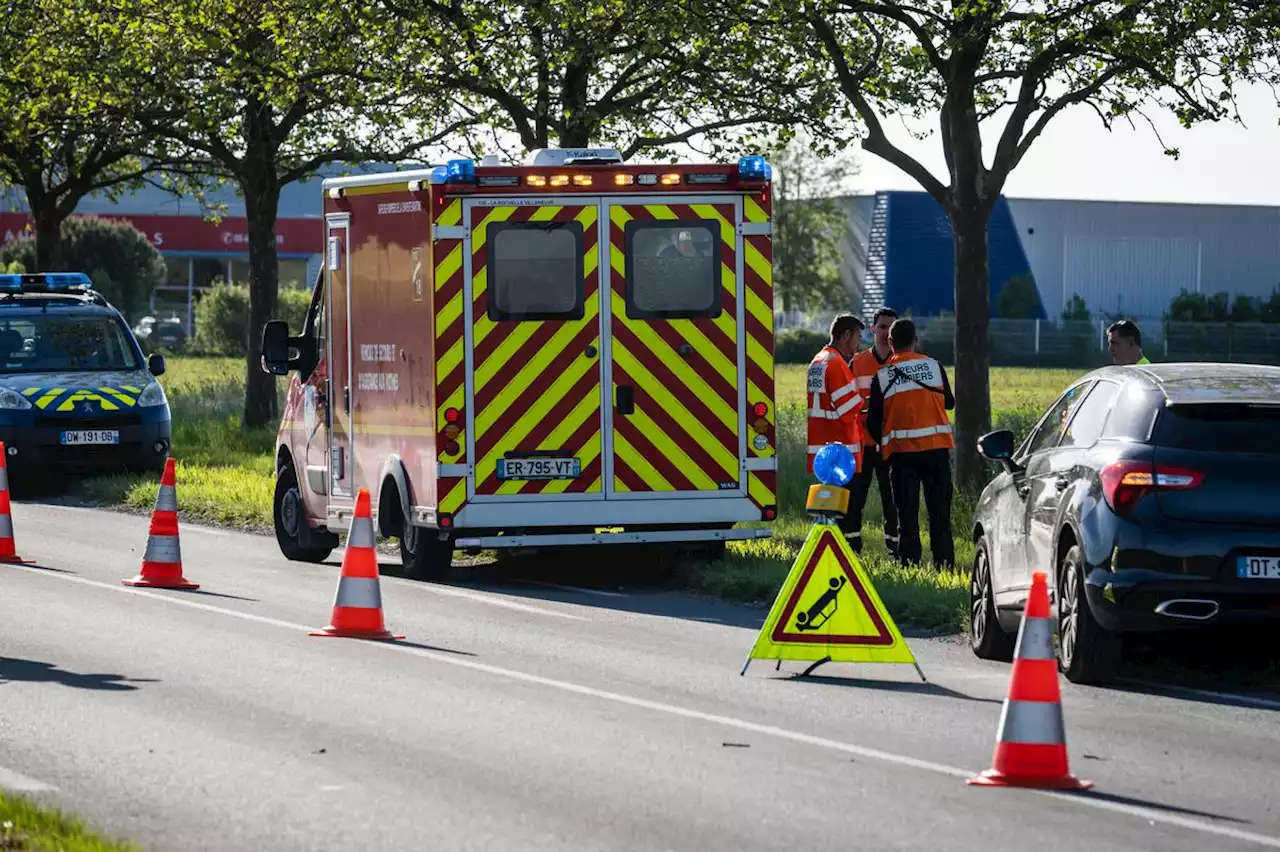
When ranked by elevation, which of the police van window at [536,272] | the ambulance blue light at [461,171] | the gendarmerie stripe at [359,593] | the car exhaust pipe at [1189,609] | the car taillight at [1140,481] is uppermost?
the ambulance blue light at [461,171]

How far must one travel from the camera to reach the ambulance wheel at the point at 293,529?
18.1 meters

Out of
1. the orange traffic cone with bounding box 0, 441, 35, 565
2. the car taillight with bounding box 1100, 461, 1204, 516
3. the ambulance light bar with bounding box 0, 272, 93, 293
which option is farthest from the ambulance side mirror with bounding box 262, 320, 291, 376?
the ambulance light bar with bounding box 0, 272, 93, 293

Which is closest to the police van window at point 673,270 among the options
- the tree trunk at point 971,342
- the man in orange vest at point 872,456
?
the man in orange vest at point 872,456

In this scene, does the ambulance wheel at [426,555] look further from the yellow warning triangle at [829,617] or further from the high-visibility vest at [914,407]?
the yellow warning triangle at [829,617]

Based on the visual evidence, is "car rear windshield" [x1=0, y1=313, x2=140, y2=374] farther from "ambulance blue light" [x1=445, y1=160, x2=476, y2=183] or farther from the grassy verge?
the grassy verge

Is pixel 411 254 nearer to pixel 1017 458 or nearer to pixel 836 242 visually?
pixel 1017 458

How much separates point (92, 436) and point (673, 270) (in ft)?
32.9

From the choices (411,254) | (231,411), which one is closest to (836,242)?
(231,411)

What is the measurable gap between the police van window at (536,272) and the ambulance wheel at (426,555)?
155cm

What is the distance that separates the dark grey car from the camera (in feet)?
34.4

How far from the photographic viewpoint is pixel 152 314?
3538 inches

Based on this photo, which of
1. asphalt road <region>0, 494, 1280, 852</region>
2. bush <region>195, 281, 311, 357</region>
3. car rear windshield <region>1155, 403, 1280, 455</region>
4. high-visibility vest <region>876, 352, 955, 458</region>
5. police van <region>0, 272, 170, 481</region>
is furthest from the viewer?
bush <region>195, 281, 311, 357</region>

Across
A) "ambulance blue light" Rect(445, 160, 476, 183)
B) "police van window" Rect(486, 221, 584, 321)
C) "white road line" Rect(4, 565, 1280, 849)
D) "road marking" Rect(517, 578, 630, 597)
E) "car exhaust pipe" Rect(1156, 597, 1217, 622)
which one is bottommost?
"road marking" Rect(517, 578, 630, 597)

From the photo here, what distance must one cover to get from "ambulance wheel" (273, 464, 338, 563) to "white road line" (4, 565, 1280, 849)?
11.6ft
